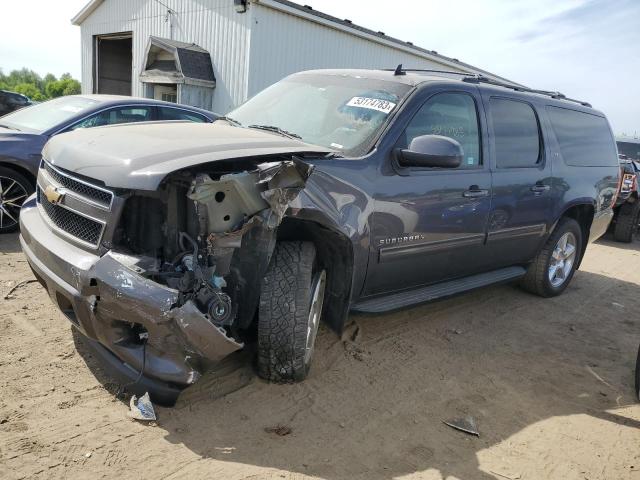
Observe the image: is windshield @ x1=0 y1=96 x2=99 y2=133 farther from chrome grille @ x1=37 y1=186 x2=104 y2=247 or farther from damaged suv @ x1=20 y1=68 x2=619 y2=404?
chrome grille @ x1=37 y1=186 x2=104 y2=247

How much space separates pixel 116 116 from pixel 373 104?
377 centimetres

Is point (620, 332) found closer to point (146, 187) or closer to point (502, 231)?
point (502, 231)

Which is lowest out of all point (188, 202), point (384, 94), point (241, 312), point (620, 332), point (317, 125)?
point (620, 332)

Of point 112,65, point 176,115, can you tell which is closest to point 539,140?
point 176,115

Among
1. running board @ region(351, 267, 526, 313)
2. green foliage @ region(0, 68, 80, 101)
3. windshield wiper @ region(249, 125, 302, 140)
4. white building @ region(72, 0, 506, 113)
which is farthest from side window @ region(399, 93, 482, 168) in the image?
green foliage @ region(0, 68, 80, 101)

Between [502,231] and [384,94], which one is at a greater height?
[384,94]

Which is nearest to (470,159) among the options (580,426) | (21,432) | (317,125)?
(317,125)

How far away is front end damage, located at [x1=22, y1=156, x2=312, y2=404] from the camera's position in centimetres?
232

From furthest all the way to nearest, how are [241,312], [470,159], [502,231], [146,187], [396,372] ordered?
[502,231], [470,159], [396,372], [241,312], [146,187]

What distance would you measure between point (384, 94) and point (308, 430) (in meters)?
2.28

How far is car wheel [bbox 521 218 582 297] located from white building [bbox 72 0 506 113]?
9.80 metres

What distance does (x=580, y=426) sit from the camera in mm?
3148

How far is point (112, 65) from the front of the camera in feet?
64.0

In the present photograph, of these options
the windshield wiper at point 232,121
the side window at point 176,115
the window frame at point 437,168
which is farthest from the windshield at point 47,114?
the window frame at point 437,168
